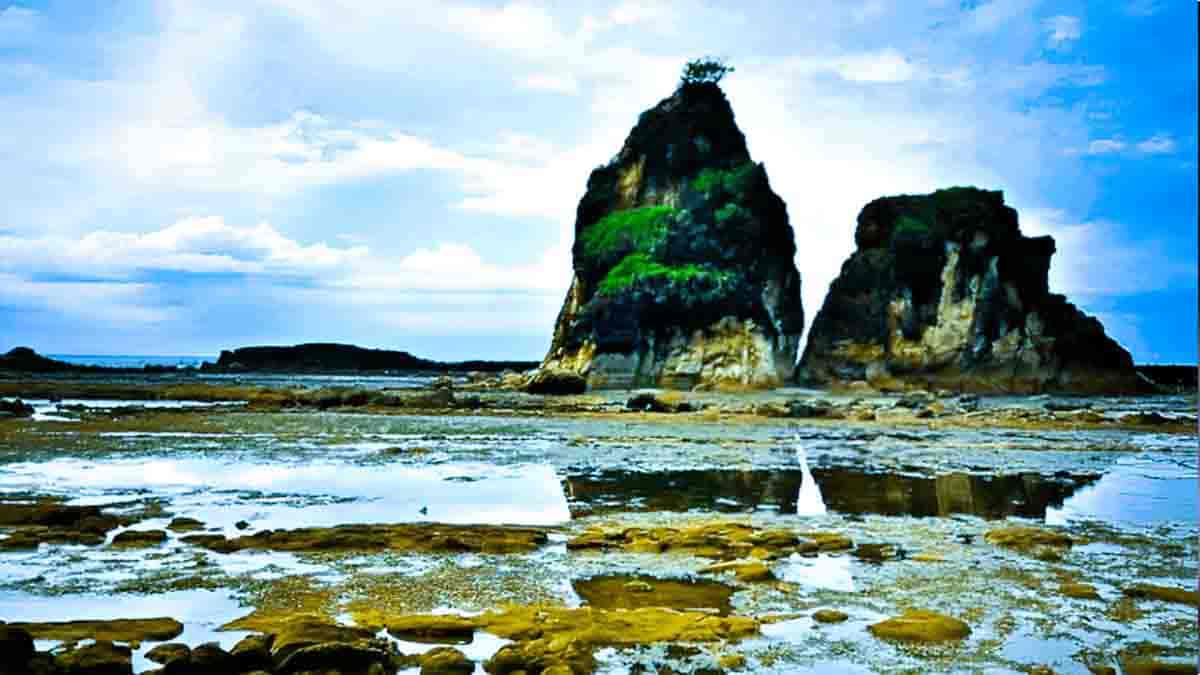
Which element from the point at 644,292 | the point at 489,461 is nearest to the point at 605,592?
the point at 489,461

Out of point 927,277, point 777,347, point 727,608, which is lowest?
point 727,608

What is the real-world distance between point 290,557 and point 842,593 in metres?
6.02

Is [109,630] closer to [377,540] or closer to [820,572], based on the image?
[377,540]

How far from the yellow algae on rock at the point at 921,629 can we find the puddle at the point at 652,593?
1392 millimetres

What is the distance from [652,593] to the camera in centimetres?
1007

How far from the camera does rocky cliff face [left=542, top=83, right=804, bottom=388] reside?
88188 millimetres

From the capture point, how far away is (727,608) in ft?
31.2

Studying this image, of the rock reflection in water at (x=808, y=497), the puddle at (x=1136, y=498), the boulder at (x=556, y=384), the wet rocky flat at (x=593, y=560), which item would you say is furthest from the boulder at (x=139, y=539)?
the boulder at (x=556, y=384)

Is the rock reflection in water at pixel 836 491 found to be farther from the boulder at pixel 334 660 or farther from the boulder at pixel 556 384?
the boulder at pixel 556 384

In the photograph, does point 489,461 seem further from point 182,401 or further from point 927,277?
point 927,277

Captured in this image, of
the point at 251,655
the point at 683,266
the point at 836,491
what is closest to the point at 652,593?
the point at 251,655

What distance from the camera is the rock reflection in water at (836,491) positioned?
1683 cm

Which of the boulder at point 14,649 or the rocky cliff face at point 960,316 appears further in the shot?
the rocky cliff face at point 960,316

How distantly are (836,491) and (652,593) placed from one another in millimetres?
9667
